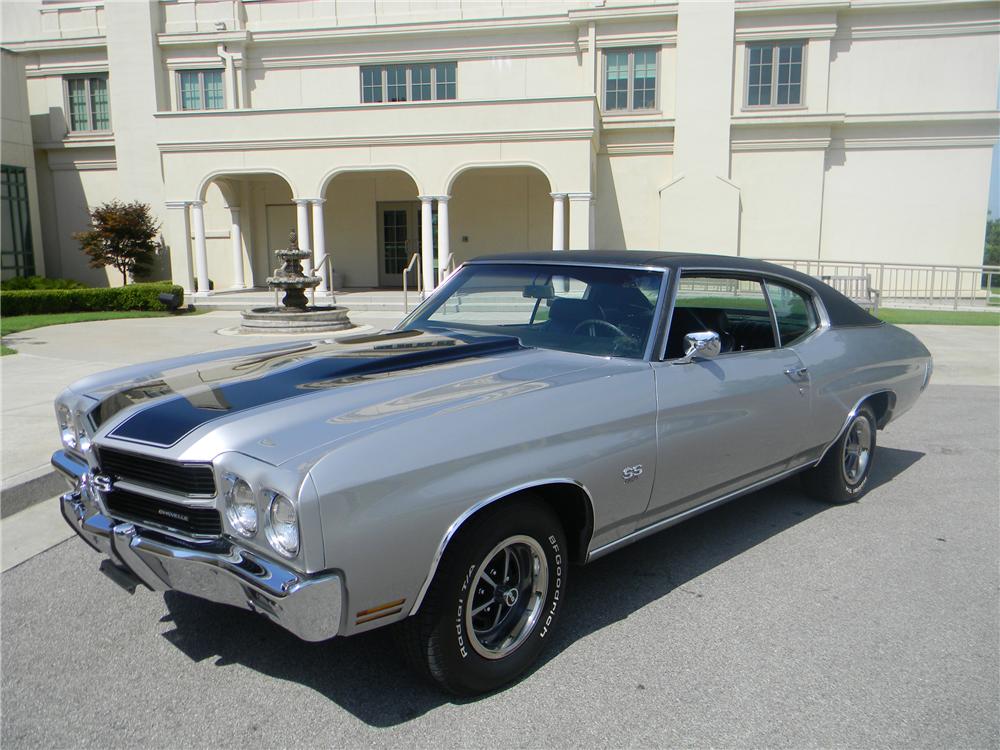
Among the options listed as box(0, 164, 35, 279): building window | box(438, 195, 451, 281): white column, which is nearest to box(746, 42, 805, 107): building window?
box(438, 195, 451, 281): white column

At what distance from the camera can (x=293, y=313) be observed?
15367 mm

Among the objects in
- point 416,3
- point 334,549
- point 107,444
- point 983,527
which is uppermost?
point 416,3

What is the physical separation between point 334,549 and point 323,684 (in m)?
0.91

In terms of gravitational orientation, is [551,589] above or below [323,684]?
above

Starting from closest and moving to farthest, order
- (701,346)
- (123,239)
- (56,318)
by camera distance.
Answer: (701,346), (56,318), (123,239)

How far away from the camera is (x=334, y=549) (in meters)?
2.32

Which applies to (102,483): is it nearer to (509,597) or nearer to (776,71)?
(509,597)

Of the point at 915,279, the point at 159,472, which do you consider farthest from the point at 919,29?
the point at 159,472

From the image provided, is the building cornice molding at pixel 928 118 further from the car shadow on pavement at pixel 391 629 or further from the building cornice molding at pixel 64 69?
the building cornice molding at pixel 64 69

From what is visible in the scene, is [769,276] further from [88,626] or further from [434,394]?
[88,626]

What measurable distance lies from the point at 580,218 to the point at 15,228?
17.9 metres

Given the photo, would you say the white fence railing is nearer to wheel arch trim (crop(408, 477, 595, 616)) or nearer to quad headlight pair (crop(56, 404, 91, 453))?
wheel arch trim (crop(408, 477, 595, 616))

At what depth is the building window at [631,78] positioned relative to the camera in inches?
889

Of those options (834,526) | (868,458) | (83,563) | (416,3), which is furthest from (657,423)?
(416,3)
